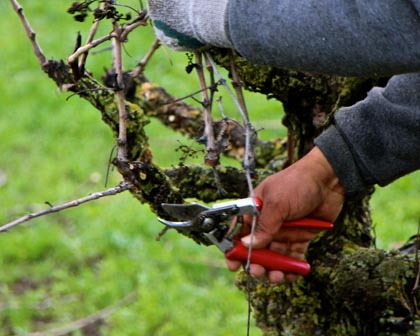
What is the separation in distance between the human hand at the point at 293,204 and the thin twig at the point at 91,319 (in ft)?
6.02

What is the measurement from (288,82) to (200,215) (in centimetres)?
39

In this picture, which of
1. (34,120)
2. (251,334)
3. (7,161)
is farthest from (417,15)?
(34,120)

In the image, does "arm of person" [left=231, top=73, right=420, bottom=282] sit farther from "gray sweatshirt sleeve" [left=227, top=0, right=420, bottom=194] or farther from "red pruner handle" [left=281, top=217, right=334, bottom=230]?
"gray sweatshirt sleeve" [left=227, top=0, right=420, bottom=194]

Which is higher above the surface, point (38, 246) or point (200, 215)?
point (38, 246)

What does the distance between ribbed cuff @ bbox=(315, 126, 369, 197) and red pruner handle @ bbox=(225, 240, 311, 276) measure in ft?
0.69

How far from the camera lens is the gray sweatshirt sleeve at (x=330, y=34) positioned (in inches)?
55.6

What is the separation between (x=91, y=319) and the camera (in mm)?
3754

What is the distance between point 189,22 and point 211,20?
0.18 ft

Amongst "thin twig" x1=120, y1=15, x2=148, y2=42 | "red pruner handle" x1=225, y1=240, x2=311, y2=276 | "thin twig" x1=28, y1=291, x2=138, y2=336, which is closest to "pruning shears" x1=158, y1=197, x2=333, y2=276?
"red pruner handle" x1=225, y1=240, x2=311, y2=276

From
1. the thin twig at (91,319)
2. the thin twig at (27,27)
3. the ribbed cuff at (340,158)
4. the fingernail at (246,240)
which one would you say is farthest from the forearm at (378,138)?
the thin twig at (91,319)

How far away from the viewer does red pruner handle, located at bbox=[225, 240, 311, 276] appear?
1.97m

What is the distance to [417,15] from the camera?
1.40 m

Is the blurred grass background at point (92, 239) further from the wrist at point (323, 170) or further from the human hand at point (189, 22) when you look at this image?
the human hand at point (189, 22)

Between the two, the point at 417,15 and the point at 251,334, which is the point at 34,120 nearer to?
the point at 251,334
